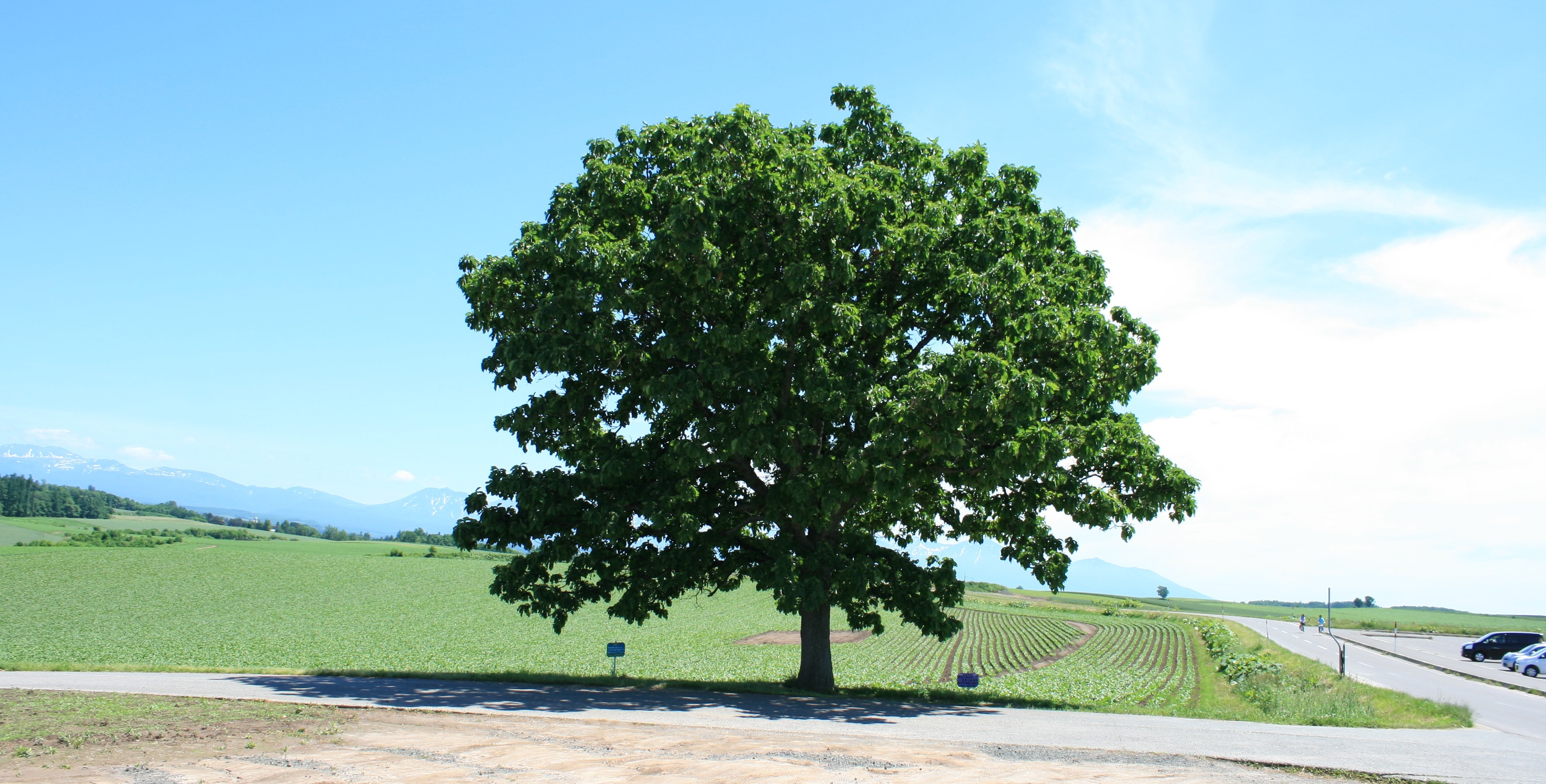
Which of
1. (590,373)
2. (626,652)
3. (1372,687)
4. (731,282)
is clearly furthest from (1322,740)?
(626,652)

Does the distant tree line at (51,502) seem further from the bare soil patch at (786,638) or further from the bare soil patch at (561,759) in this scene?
the bare soil patch at (561,759)

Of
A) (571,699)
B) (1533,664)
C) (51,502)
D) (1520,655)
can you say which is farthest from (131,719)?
(51,502)

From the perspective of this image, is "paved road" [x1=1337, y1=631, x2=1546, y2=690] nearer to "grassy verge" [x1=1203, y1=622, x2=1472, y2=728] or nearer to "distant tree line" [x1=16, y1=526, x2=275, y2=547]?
"grassy verge" [x1=1203, y1=622, x2=1472, y2=728]

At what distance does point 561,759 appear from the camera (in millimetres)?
9820

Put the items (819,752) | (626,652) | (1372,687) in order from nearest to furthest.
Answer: (819,752) < (1372,687) < (626,652)

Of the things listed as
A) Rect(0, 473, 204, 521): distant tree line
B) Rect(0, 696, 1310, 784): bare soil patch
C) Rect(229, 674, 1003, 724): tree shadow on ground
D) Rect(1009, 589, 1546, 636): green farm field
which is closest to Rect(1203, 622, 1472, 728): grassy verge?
Rect(229, 674, 1003, 724): tree shadow on ground

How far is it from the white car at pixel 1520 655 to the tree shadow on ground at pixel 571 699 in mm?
42598

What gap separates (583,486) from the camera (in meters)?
18.3

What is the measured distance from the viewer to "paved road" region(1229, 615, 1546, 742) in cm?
2277

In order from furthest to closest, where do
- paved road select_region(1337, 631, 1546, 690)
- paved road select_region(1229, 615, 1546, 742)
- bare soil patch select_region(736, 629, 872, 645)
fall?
1. bare soil patch select_region(736, 629, 872, 645)
2. paved road select_region(1337, 631, 1546, 690)
3. paved road select_region(1229, 615, 1546, 742)

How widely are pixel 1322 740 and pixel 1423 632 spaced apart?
310ft

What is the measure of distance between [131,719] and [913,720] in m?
10.9

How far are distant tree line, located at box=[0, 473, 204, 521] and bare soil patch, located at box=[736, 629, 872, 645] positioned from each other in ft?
359

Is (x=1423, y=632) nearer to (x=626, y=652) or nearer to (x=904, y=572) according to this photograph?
(x=626, y=652)
